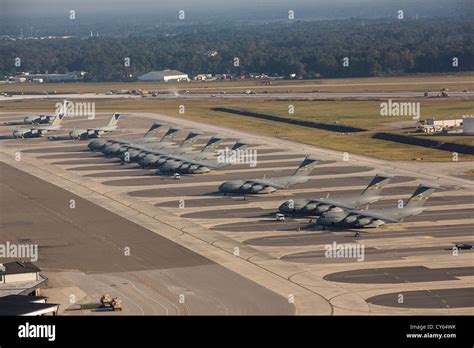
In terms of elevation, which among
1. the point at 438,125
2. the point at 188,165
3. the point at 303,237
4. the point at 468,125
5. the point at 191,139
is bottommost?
the point at 303,237

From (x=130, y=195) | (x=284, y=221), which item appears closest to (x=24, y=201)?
(x=130, y=195)

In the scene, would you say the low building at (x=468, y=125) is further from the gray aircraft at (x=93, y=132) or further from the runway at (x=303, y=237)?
the gray aircraft at (x=93, y=132)

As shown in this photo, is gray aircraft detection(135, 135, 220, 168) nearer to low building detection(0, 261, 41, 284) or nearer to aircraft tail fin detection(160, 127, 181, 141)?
aircraft tail fin detection(160, 127, 181, 141)

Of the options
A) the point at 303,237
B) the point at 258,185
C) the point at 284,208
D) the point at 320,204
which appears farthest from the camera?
the point at 258,185

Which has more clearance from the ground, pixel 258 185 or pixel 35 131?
pixel 35 131

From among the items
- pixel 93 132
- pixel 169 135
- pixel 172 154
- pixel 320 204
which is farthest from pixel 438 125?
pixel 320 204

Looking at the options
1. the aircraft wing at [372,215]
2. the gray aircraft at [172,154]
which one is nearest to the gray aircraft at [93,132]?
the gray aircraft at [172,154]

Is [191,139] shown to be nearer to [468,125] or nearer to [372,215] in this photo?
[468,125]

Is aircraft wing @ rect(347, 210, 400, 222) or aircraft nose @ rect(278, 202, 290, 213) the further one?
aircraft nose @ rect(278, 202, 290, 213)

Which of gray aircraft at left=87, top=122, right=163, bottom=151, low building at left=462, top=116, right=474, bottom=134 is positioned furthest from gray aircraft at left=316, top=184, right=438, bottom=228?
low building at left=462, top=116, right=474, bottom=134
